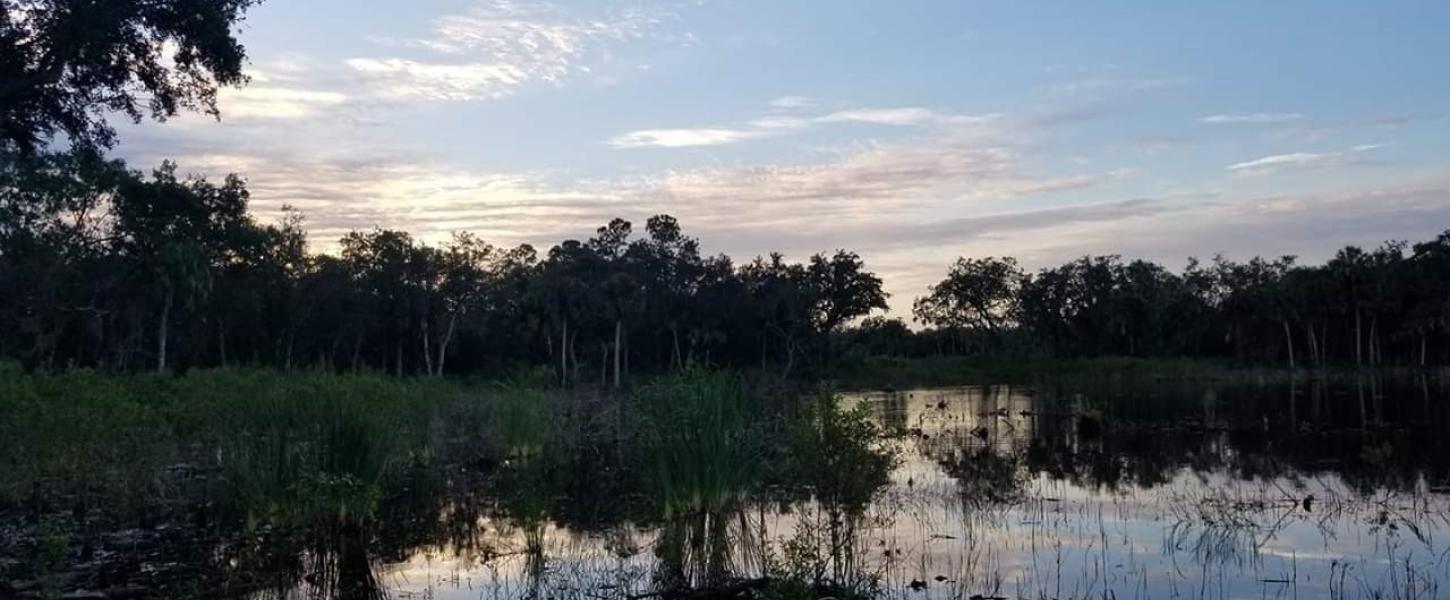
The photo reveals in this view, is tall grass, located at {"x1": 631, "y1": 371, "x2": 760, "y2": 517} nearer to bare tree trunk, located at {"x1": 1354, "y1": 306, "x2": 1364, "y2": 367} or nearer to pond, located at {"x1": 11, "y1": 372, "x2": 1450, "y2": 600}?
pond, located at {"x1": 11, "y1": 372, "x2": 1450, "y2": 600}

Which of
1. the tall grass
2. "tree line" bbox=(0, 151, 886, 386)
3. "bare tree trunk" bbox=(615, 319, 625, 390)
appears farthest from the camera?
"bare tree trunk" bbox=(615, 319, 625, 390)

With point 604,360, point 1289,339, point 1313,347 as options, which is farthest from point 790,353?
point 1313,347

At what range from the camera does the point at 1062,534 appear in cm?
1397

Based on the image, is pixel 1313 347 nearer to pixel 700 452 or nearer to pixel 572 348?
pixel 572 348

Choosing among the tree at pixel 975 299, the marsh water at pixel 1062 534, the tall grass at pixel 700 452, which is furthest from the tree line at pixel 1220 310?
the tall grass at pixel 700 452

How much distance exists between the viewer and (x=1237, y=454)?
73.2 ft

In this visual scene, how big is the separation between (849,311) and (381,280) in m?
32.8

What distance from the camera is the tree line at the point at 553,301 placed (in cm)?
5359

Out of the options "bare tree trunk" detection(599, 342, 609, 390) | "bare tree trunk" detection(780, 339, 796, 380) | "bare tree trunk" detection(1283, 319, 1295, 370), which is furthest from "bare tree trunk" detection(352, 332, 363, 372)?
"bare tree trunk" detection(1283, 319, 1295, 370)

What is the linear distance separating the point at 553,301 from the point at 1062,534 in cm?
5684

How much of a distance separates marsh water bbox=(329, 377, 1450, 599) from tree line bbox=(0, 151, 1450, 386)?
A: 37.0 meters

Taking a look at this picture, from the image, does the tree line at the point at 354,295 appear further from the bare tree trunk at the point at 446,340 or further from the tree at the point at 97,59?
the tree at the point at 97,59

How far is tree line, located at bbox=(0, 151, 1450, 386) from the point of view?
53.6 metres

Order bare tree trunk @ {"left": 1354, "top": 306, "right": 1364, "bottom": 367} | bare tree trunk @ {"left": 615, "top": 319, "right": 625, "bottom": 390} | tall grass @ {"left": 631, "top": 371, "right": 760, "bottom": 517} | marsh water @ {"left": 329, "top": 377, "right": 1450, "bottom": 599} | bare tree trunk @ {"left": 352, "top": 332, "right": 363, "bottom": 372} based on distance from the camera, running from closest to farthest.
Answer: marsh water @ {"left": 329, "top": 377, "right": 1450, "bottom": 599}
tall grass @ {"left": 631, "top": 371, "right": 760, "bottom": 517}
bare tree trunk @ {"left": 615, "top": 319, "right": 625, "bottom": 390}
bare tree trunk @ {"left": 352, "top": 332, "right": 363, "bottom": 372}
bare tree trunk @ {"left": 1354, "top": 306, "right": 1364, "bottom": 367}
